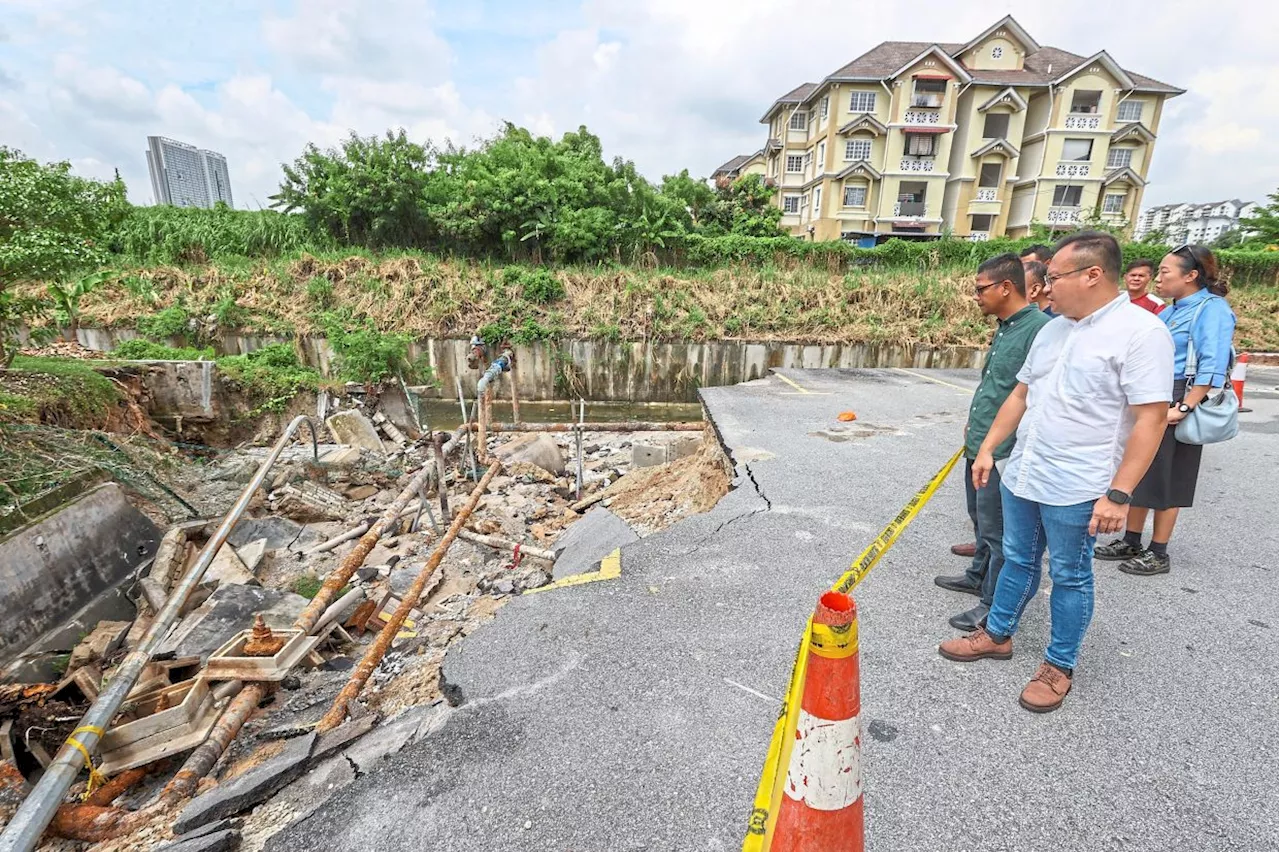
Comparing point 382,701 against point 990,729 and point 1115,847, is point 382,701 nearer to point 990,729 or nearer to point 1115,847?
point 990,729

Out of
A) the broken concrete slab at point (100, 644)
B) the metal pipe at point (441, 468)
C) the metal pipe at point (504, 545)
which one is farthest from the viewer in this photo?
the metal pipe at point (441, 468)

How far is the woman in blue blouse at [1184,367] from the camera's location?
286 centimetres

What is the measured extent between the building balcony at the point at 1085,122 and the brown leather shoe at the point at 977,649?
3349 centimetres

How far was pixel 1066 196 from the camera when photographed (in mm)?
26375

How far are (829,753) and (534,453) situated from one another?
693cm

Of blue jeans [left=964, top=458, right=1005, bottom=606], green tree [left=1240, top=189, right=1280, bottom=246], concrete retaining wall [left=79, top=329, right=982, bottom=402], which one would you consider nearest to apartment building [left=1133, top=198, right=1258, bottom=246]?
green tree [left=1240, top=189, right=1280, bottom=246]

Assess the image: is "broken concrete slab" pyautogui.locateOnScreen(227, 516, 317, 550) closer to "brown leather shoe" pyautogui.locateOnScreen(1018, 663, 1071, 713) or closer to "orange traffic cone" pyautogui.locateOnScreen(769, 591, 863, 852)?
"orange traffic cone" pyautogui.locateOnScreen(769, 591, 863, 852)

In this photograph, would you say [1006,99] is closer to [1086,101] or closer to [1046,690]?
[1086,101]

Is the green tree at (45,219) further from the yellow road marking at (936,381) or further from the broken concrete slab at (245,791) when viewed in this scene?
the yellow road marking at (936,381)

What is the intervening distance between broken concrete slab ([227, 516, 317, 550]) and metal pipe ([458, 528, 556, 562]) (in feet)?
6.39

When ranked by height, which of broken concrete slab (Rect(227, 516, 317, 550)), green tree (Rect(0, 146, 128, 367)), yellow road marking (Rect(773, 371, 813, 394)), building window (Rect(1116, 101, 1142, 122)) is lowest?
broken concrete slab (Rect(227, 516, 317, 550))

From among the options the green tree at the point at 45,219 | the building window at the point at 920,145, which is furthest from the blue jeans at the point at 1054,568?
the building window at the point at 920,145

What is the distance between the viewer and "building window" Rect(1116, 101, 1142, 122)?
26.0 meters

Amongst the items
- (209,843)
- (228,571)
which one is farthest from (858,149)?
(209,843)
